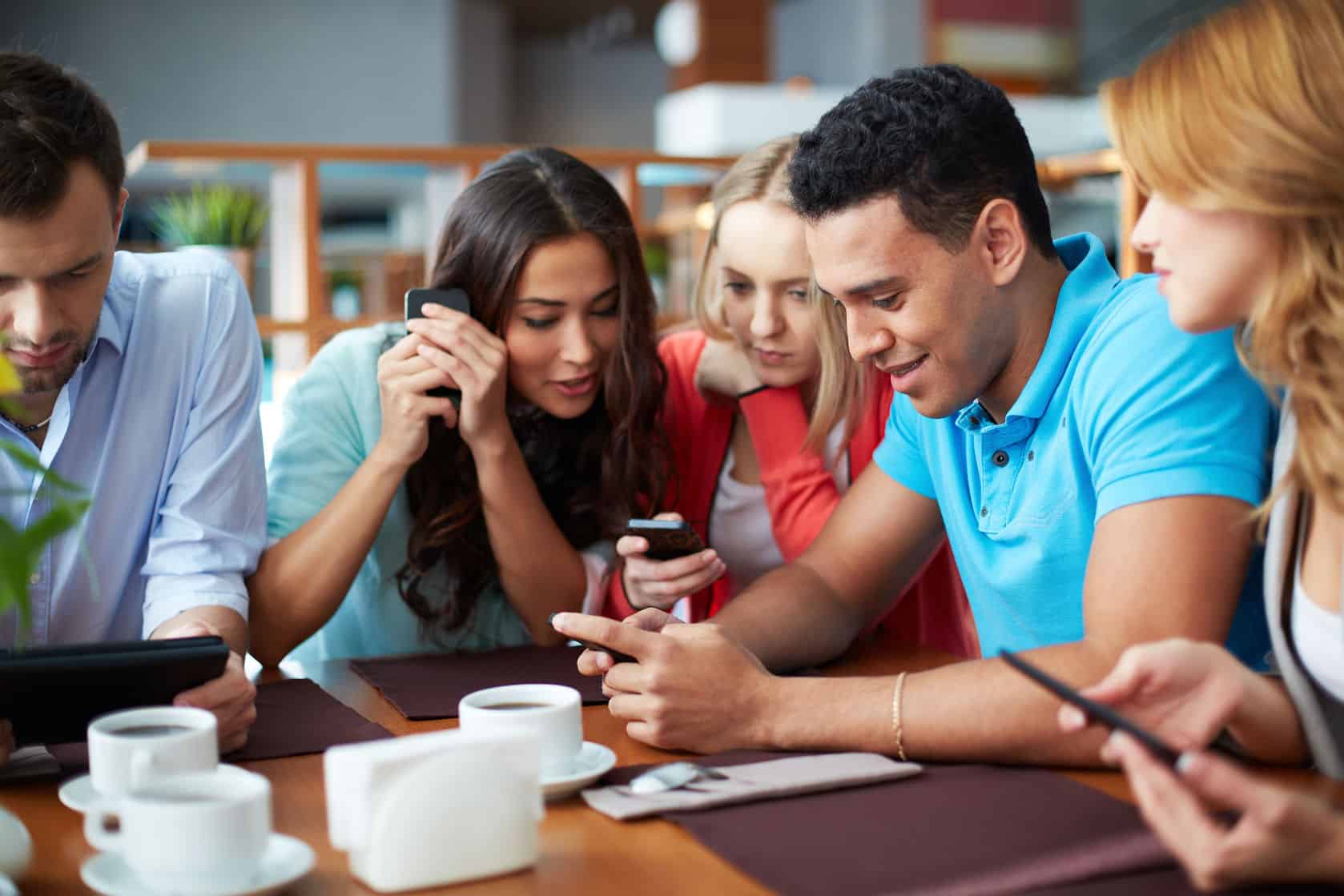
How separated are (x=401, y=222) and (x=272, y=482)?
10941mm

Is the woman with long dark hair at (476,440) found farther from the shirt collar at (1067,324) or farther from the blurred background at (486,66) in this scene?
the blurred background at (486,66)

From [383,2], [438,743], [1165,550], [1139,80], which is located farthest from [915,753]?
[383,2]

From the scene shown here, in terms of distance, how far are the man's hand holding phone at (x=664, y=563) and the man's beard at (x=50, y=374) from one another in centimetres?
67

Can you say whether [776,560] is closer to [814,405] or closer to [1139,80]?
[814,405]

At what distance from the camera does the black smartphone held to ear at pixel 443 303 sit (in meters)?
1.83

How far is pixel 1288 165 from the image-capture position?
1.04 meters

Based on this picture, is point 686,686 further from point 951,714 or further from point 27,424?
point 27,424

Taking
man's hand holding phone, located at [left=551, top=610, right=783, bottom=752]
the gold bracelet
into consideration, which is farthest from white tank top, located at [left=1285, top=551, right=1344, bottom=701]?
man's hand holding phone, located at [left=551, top=610, right=783, bottom=752]

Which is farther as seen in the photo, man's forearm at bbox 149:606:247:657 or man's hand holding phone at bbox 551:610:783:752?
man's forearm at bbox 149:606:247:657

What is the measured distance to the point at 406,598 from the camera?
6.15 ft

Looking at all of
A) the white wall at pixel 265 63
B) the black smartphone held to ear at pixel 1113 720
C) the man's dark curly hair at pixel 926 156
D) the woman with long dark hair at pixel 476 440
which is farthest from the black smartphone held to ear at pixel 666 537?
the white wall at pixel 265 63

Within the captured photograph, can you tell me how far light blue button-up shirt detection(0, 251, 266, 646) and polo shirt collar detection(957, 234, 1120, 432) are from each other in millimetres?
924

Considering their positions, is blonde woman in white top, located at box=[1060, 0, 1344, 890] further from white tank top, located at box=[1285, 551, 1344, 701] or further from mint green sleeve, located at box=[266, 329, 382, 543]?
mint green sleeve, located at box=[266, 329, 382, 543]

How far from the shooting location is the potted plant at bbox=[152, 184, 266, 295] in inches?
137
